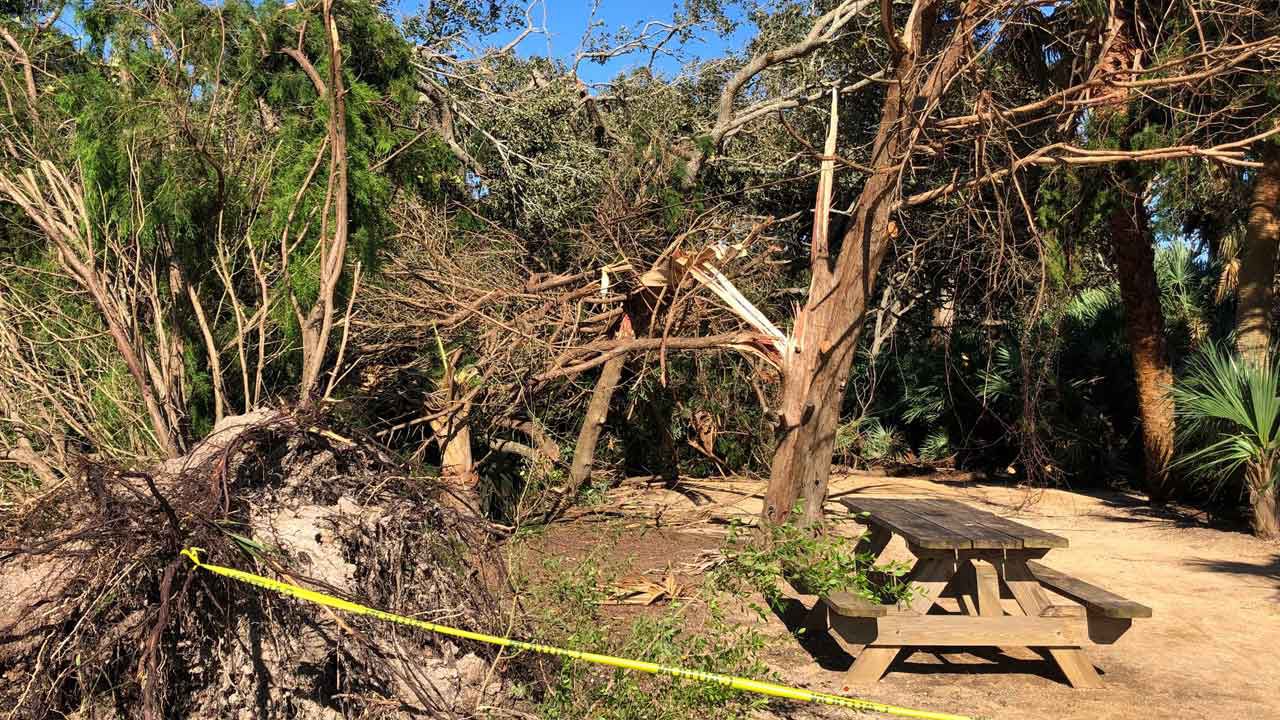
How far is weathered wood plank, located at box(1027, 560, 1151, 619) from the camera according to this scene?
4938 mm

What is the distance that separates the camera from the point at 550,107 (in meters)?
14.1

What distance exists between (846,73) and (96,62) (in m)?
11.0

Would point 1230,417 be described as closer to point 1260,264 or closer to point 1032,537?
point 1260,264

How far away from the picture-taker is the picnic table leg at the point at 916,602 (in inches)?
207

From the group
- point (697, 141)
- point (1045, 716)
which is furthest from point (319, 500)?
point (697, 141)

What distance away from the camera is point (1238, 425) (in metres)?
9.16

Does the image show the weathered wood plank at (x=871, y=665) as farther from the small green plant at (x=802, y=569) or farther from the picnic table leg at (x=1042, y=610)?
the picnic table leg at (x=1042, y=610)

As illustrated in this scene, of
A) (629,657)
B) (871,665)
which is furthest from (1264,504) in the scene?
(629,657)

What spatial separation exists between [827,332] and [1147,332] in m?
4.96

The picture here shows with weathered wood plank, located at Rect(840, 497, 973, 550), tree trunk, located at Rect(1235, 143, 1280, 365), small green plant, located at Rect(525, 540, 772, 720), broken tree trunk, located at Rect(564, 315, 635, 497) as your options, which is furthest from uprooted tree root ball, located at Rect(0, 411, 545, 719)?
tree trunk, located at Rect(1235, 143, 1280, 365)

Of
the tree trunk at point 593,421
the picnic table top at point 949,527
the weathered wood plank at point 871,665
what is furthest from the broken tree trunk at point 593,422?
the weathered wood plank at point 871,665

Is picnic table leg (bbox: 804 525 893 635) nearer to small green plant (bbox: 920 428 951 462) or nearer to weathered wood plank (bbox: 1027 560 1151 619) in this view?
weathered wood plank (bbox: 1027 560 1151 619)

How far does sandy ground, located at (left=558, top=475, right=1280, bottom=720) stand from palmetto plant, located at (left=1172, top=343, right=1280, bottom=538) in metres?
0.47

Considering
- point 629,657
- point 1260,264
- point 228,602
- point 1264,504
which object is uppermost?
point 1260,264
